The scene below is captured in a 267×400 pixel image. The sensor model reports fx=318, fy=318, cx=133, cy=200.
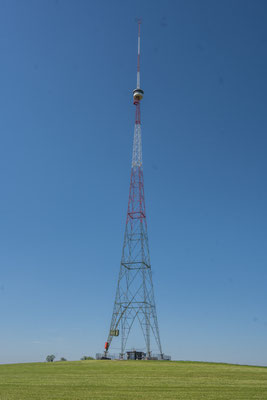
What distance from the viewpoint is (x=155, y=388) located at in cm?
1603

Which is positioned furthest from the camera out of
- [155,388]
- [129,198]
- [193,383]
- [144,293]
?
[129,198]

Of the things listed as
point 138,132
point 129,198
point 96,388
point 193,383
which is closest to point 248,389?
point 193,383

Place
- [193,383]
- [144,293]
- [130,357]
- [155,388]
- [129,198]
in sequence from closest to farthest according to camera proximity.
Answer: [155,388] → [193,383] → [130,357] → [144,293] → [129,198]

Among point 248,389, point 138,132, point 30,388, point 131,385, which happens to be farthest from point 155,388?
point 138,132

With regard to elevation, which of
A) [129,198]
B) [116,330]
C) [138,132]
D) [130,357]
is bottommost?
[130,357]

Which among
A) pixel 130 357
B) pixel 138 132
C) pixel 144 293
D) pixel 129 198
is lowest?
pixel 130 357

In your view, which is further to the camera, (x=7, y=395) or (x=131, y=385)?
(x=131, y=385)

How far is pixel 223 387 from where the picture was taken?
16.8m

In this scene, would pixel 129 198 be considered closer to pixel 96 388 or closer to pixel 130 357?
pixel 130 357

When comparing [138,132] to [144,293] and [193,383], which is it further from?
[193,383]

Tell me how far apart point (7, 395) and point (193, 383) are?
999cm

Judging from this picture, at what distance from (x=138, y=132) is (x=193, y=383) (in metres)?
41.6

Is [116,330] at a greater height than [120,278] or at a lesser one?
lesser

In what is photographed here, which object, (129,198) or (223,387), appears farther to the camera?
(129,198)
